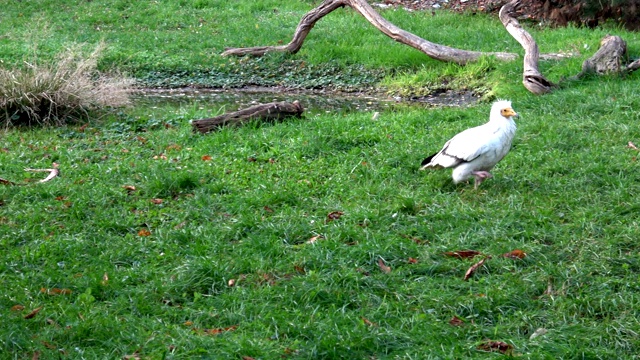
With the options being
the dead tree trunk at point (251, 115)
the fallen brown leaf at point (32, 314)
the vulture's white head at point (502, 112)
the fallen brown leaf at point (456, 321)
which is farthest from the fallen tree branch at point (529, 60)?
the fallen brown leaf at point (32, 314)

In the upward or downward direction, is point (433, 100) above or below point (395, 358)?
below

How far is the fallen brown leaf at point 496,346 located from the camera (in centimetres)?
452

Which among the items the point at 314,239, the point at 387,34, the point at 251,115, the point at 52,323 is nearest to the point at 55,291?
the point at 52,323

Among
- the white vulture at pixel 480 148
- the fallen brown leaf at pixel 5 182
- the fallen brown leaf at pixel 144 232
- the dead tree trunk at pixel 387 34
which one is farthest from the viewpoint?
the dead tree trunk at pixel 387 34

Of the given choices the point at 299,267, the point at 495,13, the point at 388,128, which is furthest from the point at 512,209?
the point at 495,13

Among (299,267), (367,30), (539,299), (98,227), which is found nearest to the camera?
(539,299)

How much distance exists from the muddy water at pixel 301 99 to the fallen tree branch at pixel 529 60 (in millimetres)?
991

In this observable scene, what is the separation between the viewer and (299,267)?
5.58 metres

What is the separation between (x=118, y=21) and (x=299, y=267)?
1403cm

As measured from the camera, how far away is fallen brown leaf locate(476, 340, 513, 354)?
4523 millimetres

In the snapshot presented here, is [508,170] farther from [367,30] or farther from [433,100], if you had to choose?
[367,30]

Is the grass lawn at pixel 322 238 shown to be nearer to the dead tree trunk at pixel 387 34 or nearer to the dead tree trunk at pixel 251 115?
the dead tree trunk at pixel 251 115

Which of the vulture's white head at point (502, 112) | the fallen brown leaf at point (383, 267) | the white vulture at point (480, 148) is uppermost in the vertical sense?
the vulture's white head at point (502, 112)

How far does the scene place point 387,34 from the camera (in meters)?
13.9
